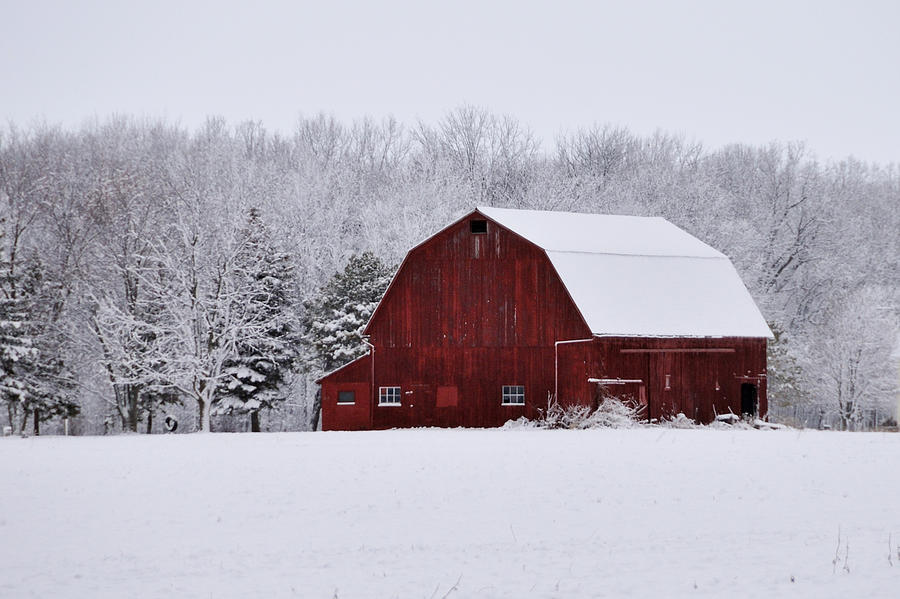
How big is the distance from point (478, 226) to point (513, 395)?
5.71 m

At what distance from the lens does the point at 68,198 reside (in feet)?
176

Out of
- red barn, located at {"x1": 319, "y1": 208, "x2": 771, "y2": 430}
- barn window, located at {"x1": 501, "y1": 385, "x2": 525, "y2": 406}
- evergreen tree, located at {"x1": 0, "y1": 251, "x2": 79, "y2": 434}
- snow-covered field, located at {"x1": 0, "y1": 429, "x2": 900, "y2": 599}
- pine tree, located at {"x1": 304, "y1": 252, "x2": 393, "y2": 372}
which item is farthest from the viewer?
pine tree, located at {"x1": 304, "y1": 252, "x2": 393, "y2": 372}

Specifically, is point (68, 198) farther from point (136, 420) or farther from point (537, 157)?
point (537, 157)

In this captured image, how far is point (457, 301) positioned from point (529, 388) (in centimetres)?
372

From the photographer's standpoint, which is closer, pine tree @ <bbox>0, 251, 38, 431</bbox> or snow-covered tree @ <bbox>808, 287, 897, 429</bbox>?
pine tree @ <bbox>0, 251, 38, 431</bbox>

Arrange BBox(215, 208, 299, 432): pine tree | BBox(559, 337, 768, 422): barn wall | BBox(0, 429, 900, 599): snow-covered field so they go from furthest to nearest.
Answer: BBox(215, 208, 299, 432): pine tree, BBox(559, 337, 768, 422): barn wall, BBox(0, 429, 900, 599): snow-covered field

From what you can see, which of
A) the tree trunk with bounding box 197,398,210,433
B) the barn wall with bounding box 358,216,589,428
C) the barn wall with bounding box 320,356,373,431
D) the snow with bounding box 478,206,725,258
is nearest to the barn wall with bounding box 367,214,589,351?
the barn wall with bounding box 358,216,589,428

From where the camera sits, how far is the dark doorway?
34.9 metres

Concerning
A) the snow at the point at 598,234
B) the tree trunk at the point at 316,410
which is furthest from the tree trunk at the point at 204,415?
the snow at the point at 598,234

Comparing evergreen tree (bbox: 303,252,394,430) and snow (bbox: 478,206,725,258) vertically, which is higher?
snow (bbox: 478,206,725,258)

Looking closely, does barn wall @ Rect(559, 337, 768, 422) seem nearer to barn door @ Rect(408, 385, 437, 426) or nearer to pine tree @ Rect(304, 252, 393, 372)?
barn door @ Rect(408, 385, 437, 426)

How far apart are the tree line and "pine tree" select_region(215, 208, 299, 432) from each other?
11cm

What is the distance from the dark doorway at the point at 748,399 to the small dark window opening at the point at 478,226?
33.5 ft

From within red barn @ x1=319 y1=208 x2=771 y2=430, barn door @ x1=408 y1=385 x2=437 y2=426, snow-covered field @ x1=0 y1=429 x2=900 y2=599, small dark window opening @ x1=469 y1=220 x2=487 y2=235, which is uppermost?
small dark window opening @ x1=469 y1=220 x2=487 y2=235
